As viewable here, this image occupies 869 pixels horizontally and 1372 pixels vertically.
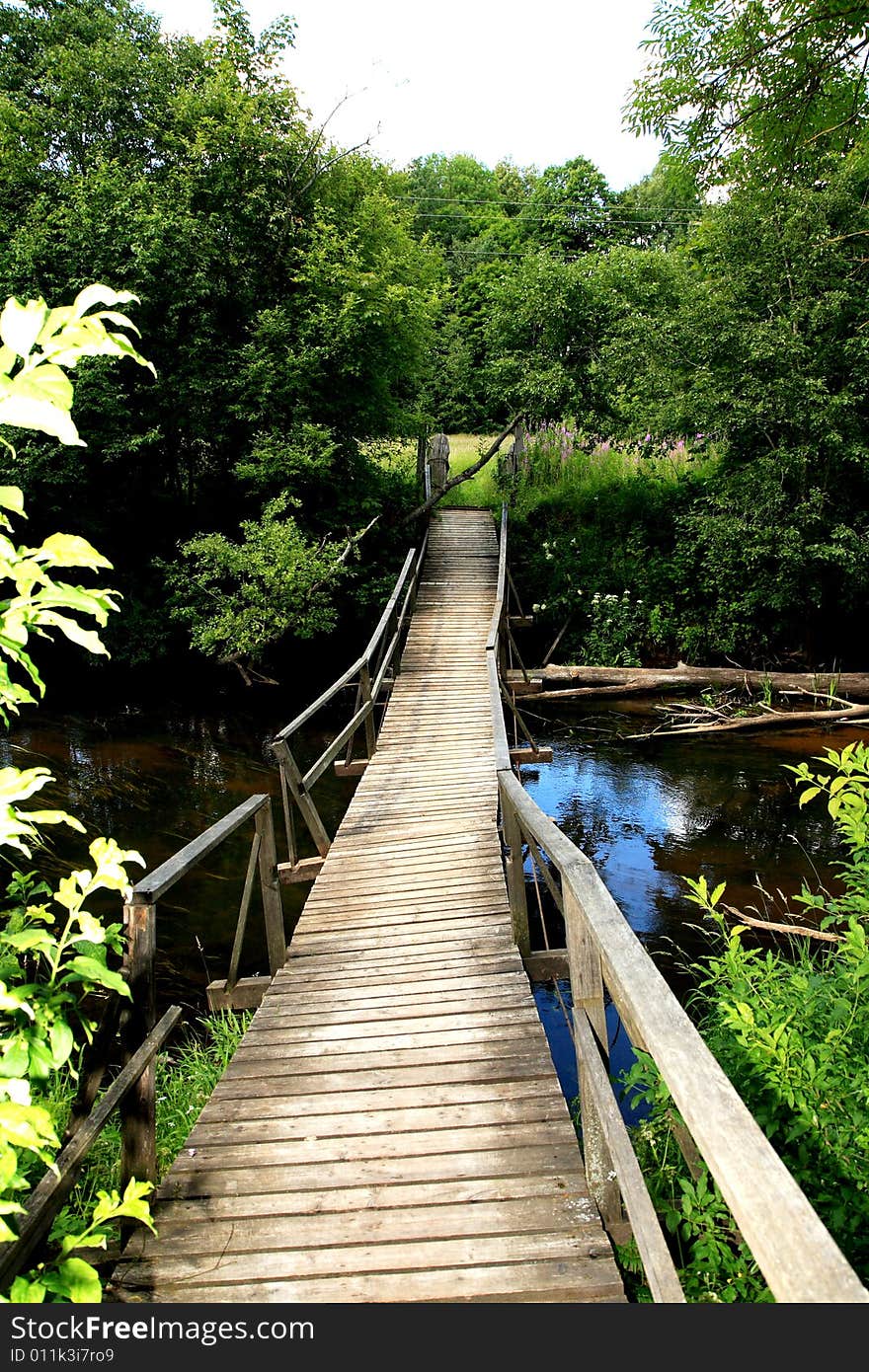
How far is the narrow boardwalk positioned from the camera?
6.89ft

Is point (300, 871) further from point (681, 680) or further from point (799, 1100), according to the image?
point (681, 680)

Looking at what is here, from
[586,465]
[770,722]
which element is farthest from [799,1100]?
[586,465]

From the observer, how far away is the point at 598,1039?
2.47 m

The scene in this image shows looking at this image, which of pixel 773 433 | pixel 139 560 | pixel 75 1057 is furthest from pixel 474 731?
pixel 139 560

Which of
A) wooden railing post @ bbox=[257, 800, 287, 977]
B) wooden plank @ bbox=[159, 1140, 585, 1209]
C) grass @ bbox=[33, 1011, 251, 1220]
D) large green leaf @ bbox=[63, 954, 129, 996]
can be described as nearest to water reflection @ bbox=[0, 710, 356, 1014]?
grass @ bbox=[33, 1011, 251, 1220]

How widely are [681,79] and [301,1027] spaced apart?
27.8 feet

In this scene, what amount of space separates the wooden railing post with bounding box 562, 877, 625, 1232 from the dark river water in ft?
8.67

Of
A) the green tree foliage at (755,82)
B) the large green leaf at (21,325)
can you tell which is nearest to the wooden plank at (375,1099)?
the large green leaf at (21,325)

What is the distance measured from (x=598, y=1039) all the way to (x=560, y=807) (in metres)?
6.94

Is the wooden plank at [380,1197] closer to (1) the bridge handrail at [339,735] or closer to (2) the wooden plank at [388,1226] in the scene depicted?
(2) the wooden plank at [388,1226]

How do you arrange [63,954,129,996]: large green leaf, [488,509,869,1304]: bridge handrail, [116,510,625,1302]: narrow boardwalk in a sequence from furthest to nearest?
[116,510,625,1302]: narrow boardwalk
[63,954,129,996]: large green leaf
[488,509,869,1304]: bridge handrail

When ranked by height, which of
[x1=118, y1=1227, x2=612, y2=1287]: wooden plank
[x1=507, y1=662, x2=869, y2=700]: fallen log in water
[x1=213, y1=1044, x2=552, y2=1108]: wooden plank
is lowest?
[x1=507, y1=662, x2=869, y2=700]: fallen log in water

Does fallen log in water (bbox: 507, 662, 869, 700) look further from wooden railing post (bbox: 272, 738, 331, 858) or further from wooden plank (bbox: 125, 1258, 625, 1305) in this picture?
wooden plank (bbox: 125, 1258, 625, 1305)

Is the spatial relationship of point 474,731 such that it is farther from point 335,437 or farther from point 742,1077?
point 335,437
